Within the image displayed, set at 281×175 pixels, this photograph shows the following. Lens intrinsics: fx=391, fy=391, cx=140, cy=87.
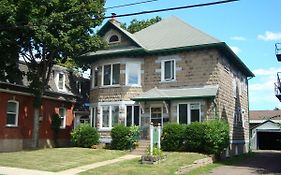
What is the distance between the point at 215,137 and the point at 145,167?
6820 mm

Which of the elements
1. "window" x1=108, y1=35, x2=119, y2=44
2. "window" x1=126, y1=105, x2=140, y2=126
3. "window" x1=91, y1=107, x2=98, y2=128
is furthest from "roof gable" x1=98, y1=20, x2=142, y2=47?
"window" x1=91, y1=107, x2=98, y2=128

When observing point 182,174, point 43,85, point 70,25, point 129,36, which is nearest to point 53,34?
point 70,25

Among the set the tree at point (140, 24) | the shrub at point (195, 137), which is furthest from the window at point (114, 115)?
the tree at point (140, 24)

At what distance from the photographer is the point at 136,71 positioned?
30.6 metres

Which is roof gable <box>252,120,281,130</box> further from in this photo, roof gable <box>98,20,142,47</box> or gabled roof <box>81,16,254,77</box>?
roof gable <box>98,20,142,47</box>

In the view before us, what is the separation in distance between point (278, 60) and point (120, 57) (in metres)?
12.5

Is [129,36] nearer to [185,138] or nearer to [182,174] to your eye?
[185,138]

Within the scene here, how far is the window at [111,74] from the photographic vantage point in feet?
100

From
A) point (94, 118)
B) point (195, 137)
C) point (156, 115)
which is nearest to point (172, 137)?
point (195, 137)

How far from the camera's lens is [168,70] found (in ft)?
98.2

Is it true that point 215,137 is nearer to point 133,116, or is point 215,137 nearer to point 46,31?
point 133,116

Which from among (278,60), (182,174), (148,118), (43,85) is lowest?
(182,174)

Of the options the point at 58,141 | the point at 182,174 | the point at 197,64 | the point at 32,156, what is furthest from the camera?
the point at 58,141

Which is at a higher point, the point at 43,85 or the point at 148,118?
the point at 43,85
